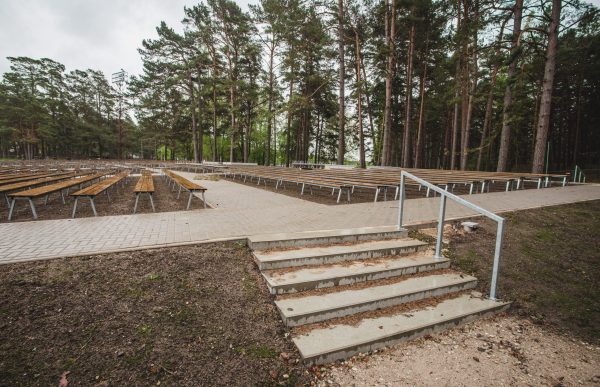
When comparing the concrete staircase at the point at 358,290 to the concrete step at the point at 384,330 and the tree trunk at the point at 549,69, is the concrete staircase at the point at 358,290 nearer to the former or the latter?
the concrete step at the point at 384,330

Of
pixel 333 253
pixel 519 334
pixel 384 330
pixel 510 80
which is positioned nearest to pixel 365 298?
pixel 384 330

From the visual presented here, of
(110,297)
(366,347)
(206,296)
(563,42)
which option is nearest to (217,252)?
(206,296)

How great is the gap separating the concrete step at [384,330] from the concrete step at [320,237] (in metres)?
1.48

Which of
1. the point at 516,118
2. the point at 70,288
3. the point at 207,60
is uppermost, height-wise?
the point at 207,60

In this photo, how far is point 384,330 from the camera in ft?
8.93

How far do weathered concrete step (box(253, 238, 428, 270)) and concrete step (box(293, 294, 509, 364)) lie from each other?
41.4 inches

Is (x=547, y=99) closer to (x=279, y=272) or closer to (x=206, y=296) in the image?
(x=279, y=272)

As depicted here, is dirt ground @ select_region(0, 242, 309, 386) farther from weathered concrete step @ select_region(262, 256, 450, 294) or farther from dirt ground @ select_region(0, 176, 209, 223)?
dirt ground @ select_region(0, 176, 209, 223)

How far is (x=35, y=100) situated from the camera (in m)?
36.5

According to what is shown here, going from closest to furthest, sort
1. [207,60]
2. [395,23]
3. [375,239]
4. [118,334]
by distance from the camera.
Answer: [118,334] < [375,239] < [395,23] < [207,60]

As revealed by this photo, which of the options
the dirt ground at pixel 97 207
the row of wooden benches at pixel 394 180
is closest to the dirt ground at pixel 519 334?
the row of wooden benches at pixel 394 180

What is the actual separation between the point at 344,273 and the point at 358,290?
286mm

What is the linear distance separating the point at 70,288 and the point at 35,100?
4957cm

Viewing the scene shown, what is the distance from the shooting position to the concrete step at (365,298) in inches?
111
